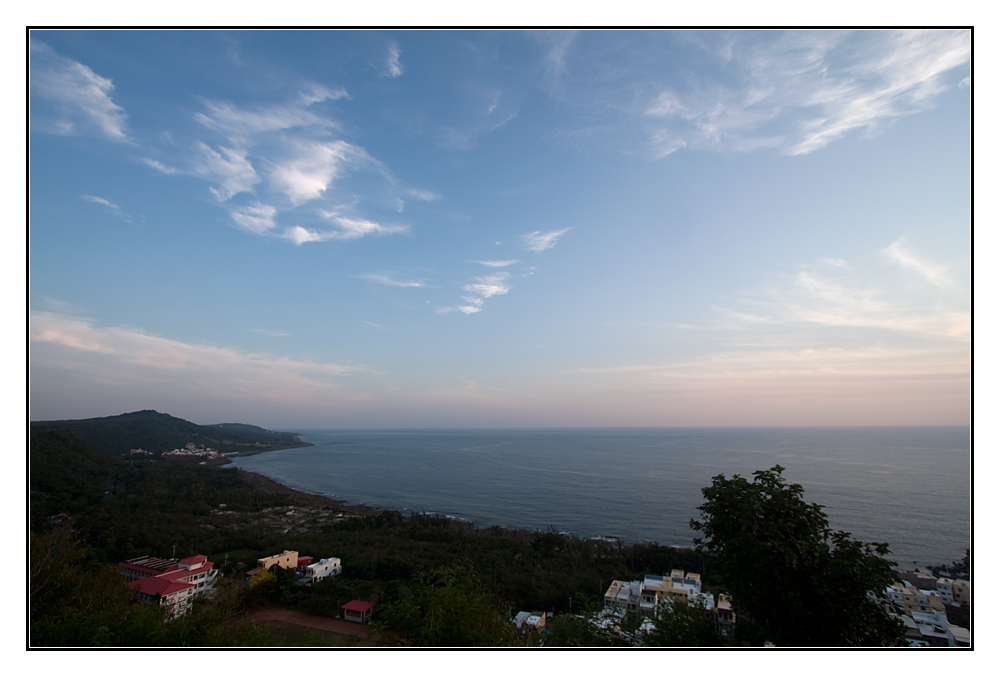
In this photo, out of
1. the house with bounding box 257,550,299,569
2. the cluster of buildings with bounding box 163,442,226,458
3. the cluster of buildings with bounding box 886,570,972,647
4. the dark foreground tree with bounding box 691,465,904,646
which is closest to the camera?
the dark foreground tree with bounding box 691,465,904,646

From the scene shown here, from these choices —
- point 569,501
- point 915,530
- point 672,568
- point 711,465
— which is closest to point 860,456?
point 711,465

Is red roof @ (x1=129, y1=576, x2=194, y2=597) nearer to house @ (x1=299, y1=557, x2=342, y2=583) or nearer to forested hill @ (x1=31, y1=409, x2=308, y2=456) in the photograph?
house @ (x1=299, y1=557, x2=342, y2=583)

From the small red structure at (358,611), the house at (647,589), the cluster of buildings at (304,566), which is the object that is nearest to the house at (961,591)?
the house at (647,589)

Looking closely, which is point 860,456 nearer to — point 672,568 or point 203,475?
point 672,568

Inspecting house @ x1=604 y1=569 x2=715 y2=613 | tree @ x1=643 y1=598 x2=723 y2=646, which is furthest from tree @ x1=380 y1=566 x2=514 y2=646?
house @ x1=604 y1=569 x2=715 y2=613

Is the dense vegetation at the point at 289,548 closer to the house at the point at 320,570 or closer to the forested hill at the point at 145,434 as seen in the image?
the house at the point at 320,570

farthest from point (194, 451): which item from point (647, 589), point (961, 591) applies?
point (961, 591)
